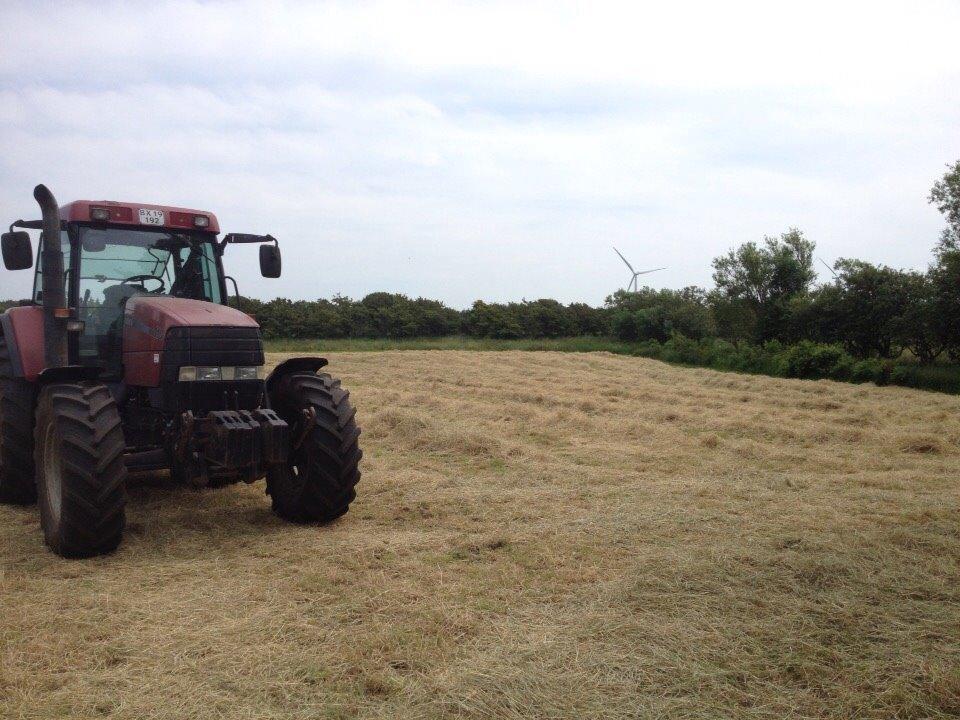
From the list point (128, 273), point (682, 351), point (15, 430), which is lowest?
point (682, 351)

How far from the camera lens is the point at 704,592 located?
4453mm

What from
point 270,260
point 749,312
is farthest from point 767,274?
point 270,260

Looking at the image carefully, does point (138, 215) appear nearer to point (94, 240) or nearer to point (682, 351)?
point (94, 240)

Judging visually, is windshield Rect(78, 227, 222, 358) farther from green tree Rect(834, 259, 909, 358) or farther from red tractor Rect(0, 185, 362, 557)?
green tree Rect(834, 259, 909, 358)

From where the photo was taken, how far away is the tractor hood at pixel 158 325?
5574mm


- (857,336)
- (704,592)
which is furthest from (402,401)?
(857,336)

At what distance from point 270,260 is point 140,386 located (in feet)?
4.73

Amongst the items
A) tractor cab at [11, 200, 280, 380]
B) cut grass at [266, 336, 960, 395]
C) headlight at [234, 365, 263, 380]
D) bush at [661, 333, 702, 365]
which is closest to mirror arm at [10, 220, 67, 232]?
tractor cab at [11, 200, 280, 380]

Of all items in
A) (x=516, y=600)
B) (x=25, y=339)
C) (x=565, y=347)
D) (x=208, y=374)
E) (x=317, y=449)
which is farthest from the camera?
(x=565, y=347)

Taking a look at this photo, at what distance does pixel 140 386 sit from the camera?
19.6 feet

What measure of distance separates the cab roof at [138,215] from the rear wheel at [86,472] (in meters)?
1.46

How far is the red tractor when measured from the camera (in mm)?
5137

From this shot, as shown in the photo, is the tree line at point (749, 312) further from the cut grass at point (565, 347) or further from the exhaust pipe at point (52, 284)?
the exhaust pipe at point (52, 284)

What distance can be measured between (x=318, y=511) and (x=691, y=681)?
10.7 ft
